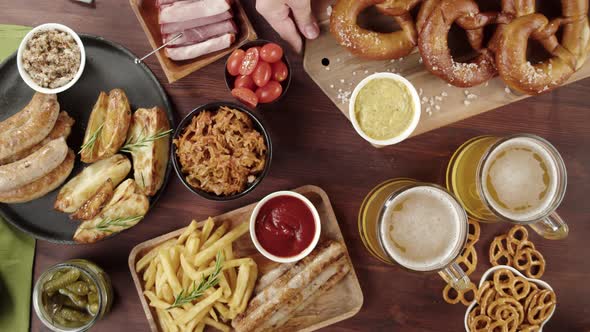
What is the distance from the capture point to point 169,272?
2.15 m

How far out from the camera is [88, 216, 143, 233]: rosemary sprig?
2182 mm

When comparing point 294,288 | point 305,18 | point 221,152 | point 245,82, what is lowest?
point 294,288

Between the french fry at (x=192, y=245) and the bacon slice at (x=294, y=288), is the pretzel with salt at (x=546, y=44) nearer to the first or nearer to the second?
the bacon slice at (x=294, y=288)

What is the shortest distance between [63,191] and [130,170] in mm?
303

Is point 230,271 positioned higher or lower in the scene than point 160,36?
lower

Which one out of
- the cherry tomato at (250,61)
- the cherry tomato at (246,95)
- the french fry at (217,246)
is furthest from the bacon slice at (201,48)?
the french fry at (217,246)

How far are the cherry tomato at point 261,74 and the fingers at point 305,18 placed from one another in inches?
9.7

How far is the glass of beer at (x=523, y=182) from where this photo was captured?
2111 mm

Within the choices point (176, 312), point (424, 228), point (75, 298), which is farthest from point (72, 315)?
point (424, 228)

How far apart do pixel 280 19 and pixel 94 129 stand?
0.97 m

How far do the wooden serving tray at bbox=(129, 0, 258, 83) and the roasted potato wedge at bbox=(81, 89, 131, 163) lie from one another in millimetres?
245

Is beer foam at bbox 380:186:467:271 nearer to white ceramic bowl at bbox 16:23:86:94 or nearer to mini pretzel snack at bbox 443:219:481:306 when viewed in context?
mini pretzel snack at bbox 443:219:481:306

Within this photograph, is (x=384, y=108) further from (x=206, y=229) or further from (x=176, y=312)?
(x=176, y=312)

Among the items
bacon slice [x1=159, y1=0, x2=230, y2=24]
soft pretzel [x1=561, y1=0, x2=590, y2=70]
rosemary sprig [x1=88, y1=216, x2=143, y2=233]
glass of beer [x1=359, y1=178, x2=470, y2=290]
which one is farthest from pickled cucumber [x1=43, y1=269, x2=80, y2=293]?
soft pretzel [x1=561, y1=0, x2=590, y2=70]
